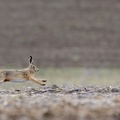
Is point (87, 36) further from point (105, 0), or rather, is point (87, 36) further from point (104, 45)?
point (105, 0)

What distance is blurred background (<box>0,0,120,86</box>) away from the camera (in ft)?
105

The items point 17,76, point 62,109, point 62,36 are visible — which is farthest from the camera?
point 62,36

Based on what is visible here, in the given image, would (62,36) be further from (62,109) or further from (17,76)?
(62,109)

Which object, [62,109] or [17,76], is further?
[17,76]

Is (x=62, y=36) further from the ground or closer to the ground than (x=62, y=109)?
further from the ground

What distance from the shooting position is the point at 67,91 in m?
11.1

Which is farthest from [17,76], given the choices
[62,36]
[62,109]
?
[62,36]

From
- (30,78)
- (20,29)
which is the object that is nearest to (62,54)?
(20,29)

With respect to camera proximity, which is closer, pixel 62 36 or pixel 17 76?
pixel 17 76

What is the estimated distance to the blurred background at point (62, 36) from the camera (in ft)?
105

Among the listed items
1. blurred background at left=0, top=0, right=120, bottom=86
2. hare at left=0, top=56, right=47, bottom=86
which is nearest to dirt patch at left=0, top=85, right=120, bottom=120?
hare at left=0, top=56, right=47, bottom=86

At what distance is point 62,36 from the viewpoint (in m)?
38.3

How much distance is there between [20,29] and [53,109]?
32.1m

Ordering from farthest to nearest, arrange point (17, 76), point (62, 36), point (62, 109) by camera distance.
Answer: point (62, 36)
point (17, 76)
point (62, 109)
